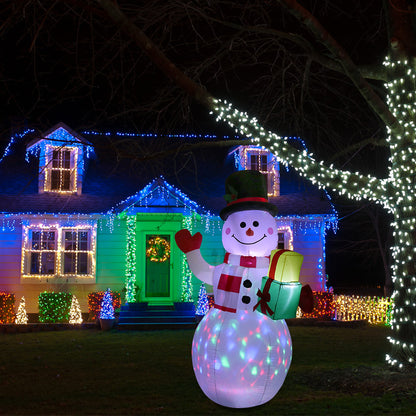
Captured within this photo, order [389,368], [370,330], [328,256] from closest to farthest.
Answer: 1. [389,368]
2. [370,330]
3. [328,256]

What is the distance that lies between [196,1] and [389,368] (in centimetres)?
665

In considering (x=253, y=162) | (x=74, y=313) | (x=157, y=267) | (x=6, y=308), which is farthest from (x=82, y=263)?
(x=253, y=162)

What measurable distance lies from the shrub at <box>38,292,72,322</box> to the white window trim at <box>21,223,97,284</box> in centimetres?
95

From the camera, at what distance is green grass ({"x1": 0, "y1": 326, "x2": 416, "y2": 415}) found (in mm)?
6379

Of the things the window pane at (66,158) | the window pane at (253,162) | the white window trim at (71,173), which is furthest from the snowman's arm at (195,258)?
the window pane at (253,162)

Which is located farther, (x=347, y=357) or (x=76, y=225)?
(x=76, y=225)

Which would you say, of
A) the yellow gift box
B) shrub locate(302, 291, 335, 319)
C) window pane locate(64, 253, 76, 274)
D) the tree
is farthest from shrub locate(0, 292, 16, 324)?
the yellow gift box

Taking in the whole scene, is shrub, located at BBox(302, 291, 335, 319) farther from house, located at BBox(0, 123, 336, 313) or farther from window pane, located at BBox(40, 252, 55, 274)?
window pane, located at BBox(40, 252, 55, 274)

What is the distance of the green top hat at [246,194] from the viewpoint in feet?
19.1

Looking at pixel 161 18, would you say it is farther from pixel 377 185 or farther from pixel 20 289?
pixel 20 289

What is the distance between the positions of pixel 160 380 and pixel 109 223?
9381 millimetres

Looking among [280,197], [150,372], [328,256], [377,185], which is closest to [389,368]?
[377,185]

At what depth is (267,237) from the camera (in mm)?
5789

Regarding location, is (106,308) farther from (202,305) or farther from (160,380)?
(160,380)
